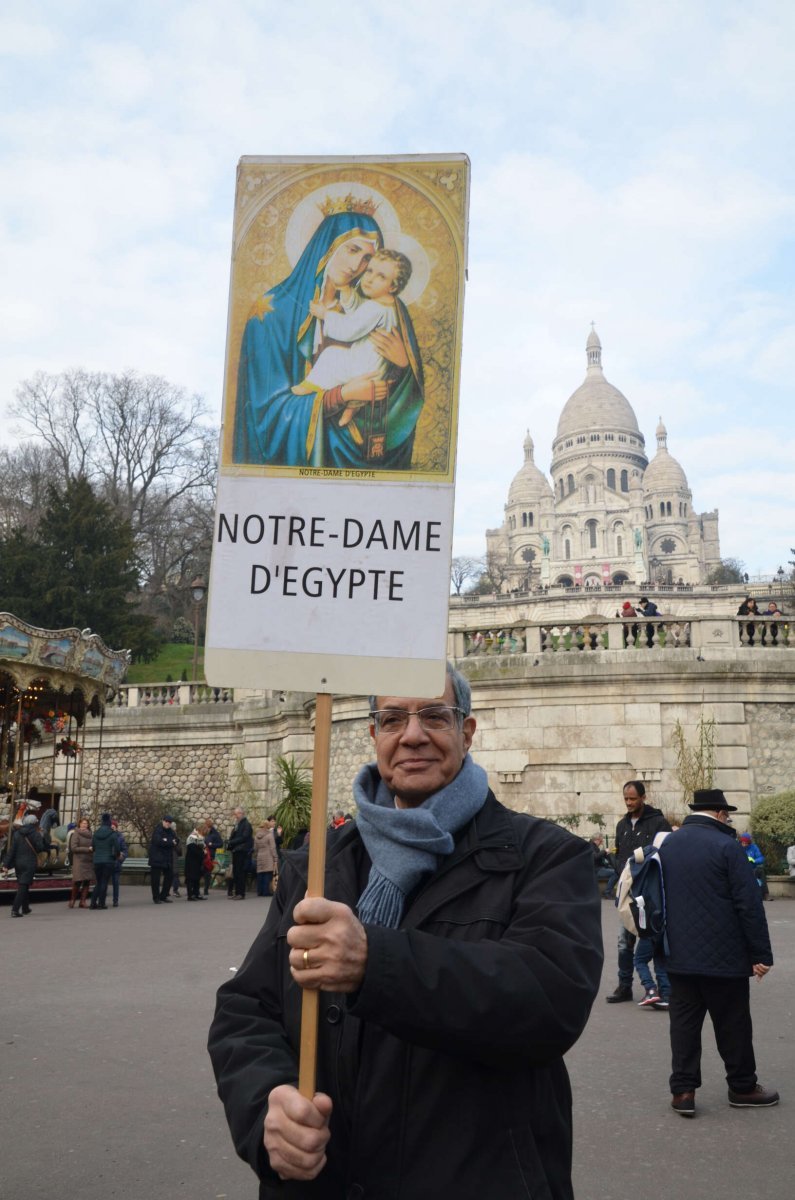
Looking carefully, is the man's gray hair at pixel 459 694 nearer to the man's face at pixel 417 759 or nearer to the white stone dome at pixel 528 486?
the man's face at pixel 417 759

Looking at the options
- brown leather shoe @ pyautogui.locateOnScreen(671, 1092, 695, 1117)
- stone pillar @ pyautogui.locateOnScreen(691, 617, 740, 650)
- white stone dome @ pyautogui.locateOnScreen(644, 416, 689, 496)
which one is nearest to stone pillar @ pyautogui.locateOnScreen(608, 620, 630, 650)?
stone pillar @ pyautogui.locateOnScreen(691, 617, 740, 650)


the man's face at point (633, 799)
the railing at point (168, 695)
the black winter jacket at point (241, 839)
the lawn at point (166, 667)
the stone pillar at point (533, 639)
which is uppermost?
the lawn at point (166, 667)

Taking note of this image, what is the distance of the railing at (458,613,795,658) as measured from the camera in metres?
20.6

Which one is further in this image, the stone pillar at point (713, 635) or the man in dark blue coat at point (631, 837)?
the stone pillar at point (713, 635)

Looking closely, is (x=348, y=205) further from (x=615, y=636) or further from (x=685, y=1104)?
(x=615, y=636)

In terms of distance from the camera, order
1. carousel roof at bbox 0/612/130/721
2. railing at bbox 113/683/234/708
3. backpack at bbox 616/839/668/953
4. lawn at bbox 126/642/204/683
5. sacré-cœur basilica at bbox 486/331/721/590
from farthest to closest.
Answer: sacré-cœur basilica at bbox 486/331/721/590 < lawn at bbox 126/642/204/683 < railing at bbox 113/683/234/708 < carousel roof at bbox 0/612/130/721 < backpack at bbox 616/839/668/953

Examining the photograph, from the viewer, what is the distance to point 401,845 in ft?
8.36

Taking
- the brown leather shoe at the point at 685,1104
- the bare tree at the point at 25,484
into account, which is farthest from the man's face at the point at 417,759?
the bare tree at the point at 25,484

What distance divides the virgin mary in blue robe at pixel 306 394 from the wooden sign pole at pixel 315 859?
1.96 ft

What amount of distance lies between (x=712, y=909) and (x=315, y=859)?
4.43 metres

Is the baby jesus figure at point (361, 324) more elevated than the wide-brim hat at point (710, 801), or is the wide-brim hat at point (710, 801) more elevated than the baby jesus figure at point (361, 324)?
the baby jesus figure at point (361, 324)

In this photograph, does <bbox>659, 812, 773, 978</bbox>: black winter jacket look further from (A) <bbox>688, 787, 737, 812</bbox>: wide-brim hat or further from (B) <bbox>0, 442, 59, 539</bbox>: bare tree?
(B) <bbox>0, 442, 59, 539</bbox>: bare tree

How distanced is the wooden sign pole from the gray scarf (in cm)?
14

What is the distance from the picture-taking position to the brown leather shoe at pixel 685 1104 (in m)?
5.84
